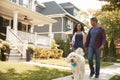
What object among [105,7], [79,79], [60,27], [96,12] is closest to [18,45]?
[105,7]

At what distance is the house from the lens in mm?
16438

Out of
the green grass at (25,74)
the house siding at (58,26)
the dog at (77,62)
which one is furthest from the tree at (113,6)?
the house siding at (58,26)

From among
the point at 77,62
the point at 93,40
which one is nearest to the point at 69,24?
the point at 93,40

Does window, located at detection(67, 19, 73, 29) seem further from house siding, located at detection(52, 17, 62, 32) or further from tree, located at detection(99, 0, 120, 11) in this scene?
tree, located at detection(99, 0, 120, 11)

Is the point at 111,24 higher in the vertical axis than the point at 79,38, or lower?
higher

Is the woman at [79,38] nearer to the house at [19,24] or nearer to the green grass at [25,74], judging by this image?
the green grass at [25,74]

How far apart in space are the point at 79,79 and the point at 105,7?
20.2ft

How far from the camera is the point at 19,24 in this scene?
22.9 metres

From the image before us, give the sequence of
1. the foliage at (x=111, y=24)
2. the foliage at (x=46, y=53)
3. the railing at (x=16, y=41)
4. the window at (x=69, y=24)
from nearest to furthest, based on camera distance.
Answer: the railing at (x=16, y=41)
the foliage at (x=46, y=53)
the foliage at (x=111, y=24)
the window at (x=69, y=24)

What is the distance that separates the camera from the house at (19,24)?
16438mm

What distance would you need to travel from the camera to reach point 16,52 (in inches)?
603

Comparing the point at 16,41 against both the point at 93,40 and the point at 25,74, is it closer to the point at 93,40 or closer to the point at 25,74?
the point at 25,74

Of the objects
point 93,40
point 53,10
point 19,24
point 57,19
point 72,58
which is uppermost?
point 53,10

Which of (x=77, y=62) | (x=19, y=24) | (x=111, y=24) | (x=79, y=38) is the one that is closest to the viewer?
(x=77, y=62)
